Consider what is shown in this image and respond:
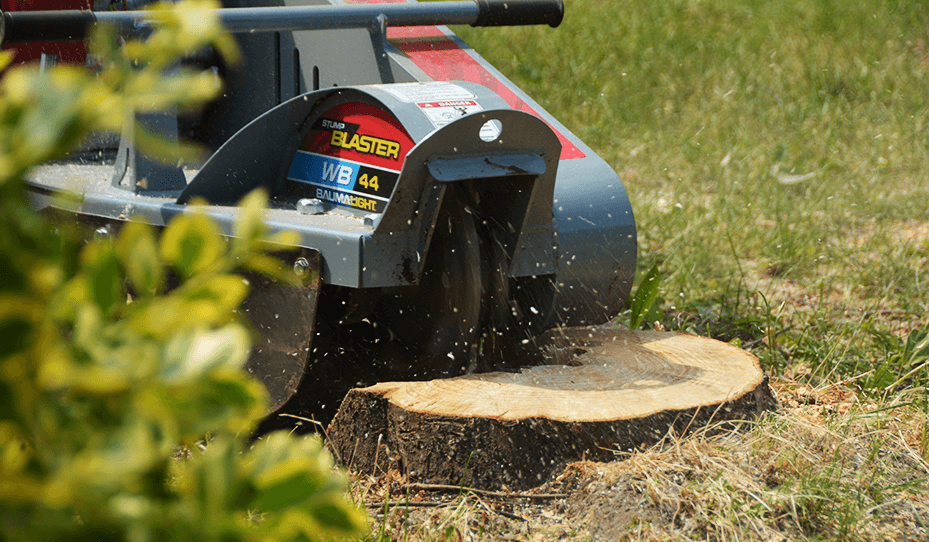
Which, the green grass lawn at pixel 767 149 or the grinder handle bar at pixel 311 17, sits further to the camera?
the green grass lawn at pixel 767 149

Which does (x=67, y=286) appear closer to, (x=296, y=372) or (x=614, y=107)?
(x=296, y=372)

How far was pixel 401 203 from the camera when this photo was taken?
2.05 meters

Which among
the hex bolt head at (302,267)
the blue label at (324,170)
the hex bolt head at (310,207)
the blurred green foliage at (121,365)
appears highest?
the blurred green foliage at (121,365)

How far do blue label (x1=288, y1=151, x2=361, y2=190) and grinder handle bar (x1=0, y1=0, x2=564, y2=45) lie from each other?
38 cm

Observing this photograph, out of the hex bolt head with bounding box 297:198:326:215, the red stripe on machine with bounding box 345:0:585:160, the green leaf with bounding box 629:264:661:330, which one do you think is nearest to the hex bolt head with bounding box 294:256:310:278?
the hex bolt head with bounding box 297:198:326:215

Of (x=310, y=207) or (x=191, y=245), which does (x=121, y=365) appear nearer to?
(x=191, y=245)

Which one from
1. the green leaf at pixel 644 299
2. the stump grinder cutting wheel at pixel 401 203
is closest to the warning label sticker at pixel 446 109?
the stump grinder cutting wheel at pixel 401 203

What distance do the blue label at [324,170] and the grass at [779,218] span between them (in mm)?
921

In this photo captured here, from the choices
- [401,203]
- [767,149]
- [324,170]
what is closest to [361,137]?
[324,170]

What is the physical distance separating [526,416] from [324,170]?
2.77 ft

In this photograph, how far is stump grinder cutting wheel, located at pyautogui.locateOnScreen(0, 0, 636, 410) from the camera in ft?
6.79

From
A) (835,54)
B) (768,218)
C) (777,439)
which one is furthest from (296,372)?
(835,54)

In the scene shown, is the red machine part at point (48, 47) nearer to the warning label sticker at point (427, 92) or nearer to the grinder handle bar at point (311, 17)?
the grinder handle bar at point (311, 17)

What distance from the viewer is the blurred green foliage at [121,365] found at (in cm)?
45
